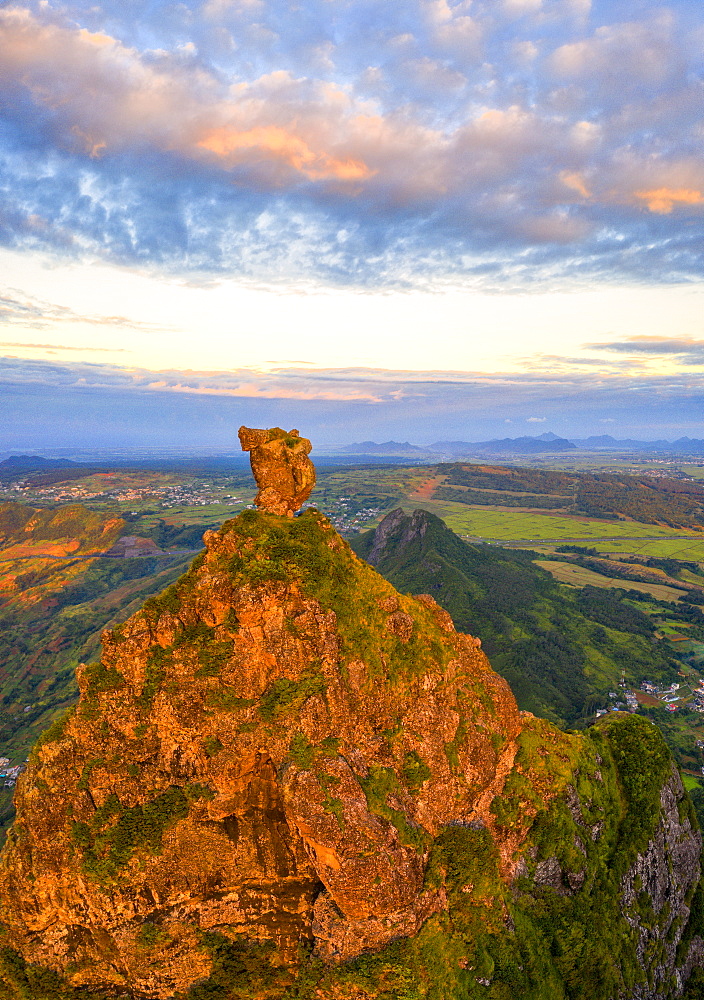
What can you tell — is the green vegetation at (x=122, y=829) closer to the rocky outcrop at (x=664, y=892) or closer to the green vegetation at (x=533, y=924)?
the green vegetation at (x=533, y=924)

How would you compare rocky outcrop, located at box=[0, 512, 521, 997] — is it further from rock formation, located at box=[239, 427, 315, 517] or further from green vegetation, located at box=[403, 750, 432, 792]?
rock formation, located at box=[239, 427, 315, 517]

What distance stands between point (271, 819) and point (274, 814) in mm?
262

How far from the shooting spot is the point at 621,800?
30.6 metres

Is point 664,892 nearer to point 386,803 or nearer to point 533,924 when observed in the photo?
point 533,924

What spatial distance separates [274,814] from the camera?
21.5m

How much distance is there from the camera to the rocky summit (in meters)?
20.0

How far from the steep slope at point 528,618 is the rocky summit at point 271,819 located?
74647mm

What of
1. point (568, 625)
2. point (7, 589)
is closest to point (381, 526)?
point (568, 625)

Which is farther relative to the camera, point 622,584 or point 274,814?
point 622,584

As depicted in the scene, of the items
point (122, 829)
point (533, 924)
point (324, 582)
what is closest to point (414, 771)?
point (324, 582)

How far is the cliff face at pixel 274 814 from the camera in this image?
2003 cm

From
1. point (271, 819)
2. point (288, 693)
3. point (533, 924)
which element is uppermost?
point (288, 693)

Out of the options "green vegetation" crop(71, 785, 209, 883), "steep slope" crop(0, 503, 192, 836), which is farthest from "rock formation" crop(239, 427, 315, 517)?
"steep slope" crop(0, 503, 192, 836)

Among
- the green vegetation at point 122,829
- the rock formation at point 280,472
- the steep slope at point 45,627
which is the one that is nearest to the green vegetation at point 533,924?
Answer: the green vegetation at point 122,829
